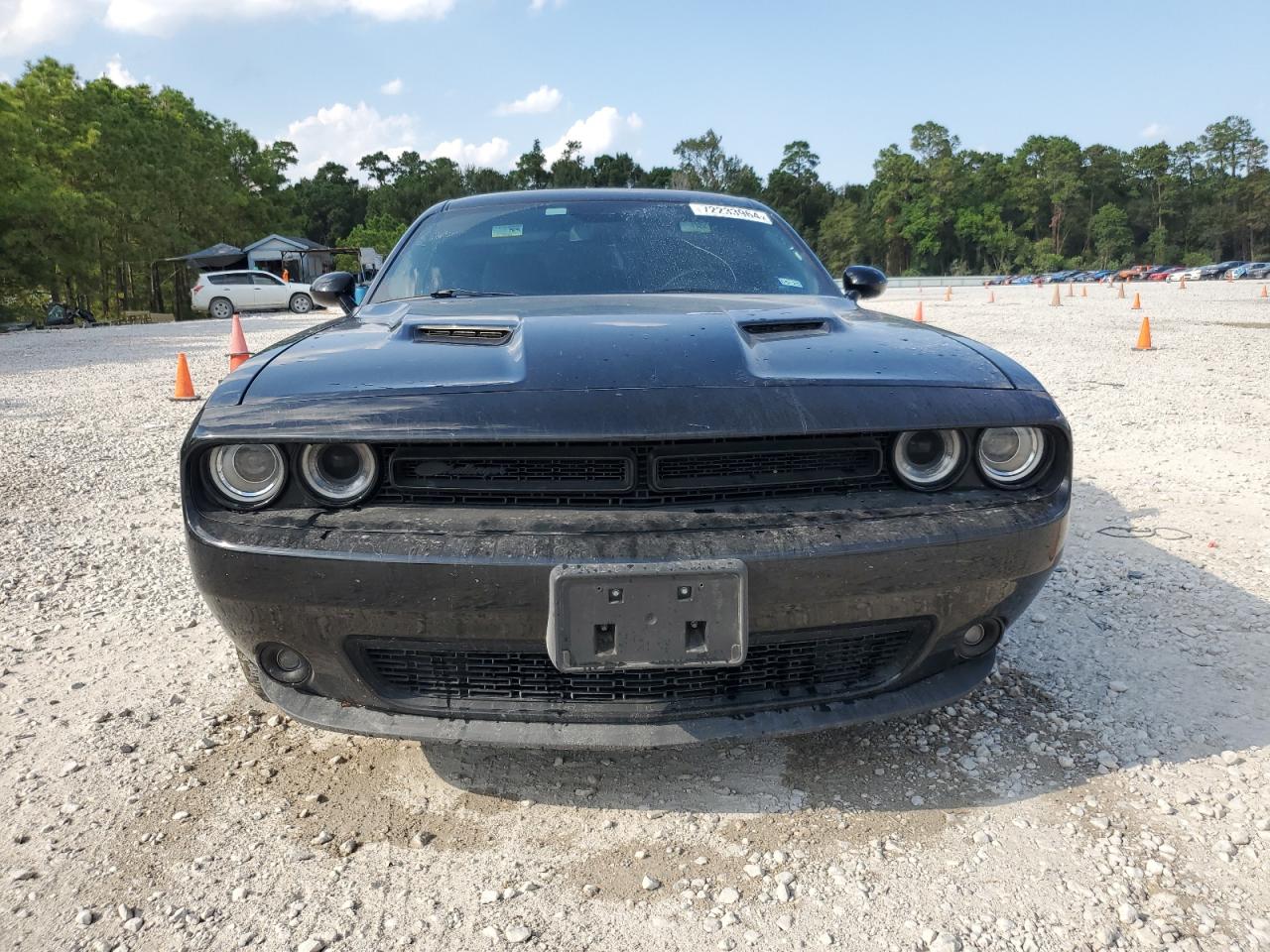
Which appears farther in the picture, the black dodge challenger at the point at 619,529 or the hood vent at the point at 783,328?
the hood vent at the point at 783,328

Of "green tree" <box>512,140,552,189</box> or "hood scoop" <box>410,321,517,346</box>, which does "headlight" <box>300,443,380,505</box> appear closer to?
"hood scoop" <box>410,321,517,346</box>

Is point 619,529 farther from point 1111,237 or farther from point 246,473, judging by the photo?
point 1111,237

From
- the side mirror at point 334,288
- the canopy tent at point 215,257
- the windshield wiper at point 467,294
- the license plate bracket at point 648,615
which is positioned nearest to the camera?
the license plate bracket at point 648,615

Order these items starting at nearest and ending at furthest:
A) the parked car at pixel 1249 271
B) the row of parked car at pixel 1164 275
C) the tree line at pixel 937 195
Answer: the parked car at pixel 1249 271 → the row of parked car at pixel 1164 275 → the tree line at pixel 937 195

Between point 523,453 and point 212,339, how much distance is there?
59.1 ft

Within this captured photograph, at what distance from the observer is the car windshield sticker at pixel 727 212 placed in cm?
331

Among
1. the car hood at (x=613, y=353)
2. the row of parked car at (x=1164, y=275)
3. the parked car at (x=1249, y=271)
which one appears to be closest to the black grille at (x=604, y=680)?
the car hood at (x=613, y=353)

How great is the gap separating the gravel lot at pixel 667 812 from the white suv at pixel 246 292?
26.0 m

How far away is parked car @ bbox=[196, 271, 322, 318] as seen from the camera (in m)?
27.1

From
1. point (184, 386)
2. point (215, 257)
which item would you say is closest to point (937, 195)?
point (215, 257)

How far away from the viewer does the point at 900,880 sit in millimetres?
1741

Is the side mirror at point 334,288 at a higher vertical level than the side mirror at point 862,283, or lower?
higher

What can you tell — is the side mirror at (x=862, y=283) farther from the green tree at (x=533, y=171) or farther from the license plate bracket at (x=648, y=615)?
the green tree at (x=533, y=171)

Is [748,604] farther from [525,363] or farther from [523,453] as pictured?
[525,363]
